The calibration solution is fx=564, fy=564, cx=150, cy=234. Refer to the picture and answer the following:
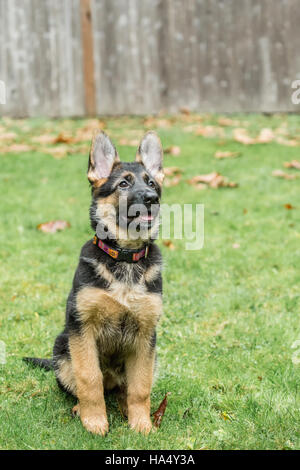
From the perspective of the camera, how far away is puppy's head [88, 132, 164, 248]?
3.65m

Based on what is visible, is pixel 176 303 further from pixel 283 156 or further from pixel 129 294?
pixel 283 156

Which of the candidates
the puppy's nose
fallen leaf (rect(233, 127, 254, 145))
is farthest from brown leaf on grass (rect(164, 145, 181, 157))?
the puppy's nose

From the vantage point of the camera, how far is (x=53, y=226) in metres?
6.97

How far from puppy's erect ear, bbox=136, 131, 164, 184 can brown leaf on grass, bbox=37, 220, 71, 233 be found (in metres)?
3.08

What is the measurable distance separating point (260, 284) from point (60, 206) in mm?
3207

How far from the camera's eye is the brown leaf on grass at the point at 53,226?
6.92m

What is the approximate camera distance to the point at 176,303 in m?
5.29

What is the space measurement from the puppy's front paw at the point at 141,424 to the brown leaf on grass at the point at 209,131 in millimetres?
8157

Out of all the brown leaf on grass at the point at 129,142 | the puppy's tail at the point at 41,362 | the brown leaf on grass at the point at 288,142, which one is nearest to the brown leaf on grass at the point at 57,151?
the brown leaf on grass at the point at 129,142

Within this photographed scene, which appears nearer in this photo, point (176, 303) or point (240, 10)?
point (176, 303)

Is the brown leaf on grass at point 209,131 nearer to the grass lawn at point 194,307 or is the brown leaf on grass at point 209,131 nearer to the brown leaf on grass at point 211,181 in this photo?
the grass lawn at point 194,307

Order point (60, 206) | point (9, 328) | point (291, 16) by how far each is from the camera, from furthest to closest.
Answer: point (291, 16)
point (60, 206)
point (9, 328)

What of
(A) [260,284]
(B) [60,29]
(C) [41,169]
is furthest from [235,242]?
(B) [60,29]

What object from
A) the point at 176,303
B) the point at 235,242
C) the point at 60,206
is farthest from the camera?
the point at 60,206
